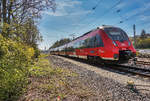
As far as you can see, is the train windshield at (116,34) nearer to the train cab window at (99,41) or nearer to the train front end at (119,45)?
the train front end at (119,45)

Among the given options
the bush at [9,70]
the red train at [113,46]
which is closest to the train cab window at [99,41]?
the red train at [113,46]

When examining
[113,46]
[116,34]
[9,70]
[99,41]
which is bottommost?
[9,70]

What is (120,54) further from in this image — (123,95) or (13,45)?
(13,45)

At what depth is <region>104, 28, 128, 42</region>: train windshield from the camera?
25.4 feet

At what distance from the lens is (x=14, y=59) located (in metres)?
3.01

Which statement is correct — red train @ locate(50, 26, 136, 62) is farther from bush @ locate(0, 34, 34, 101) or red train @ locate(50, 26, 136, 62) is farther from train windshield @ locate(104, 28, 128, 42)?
bush @ locate(0, 34, 34, 101)

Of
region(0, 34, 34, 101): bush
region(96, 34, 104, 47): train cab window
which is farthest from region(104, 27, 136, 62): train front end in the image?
region(0, 34, 34, 101): bush

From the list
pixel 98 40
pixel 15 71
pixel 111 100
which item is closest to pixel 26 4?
pixel 98 40

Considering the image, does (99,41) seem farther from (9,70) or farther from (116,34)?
(9,70)

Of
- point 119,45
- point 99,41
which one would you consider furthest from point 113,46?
point 99,41

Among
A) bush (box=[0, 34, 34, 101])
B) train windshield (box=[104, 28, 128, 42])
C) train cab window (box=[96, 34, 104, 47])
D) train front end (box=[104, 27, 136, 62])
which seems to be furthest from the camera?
train cab window (box=[96, 34, 104, 47])

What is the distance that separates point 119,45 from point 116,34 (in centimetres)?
112

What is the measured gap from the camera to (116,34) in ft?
26.3

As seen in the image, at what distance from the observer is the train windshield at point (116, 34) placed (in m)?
7.76
